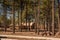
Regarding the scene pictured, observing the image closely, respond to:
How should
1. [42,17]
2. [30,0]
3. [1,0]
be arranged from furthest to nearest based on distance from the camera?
[42,17] → [30,0] → [1,0]

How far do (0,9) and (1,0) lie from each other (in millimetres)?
3376

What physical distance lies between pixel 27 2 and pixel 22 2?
2.51 ft

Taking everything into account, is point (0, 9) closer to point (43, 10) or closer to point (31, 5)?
point (31, 5)

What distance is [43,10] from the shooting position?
85.8 feet

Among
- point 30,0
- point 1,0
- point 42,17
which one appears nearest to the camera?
point 1,0

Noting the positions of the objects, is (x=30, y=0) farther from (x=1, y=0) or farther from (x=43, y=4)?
(x=1, y=0)

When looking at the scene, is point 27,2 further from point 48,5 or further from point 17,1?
point 48,5

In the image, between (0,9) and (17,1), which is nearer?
(17,1)

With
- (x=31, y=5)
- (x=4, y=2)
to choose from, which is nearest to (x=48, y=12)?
(x=31, y=5)

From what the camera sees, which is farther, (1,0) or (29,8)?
Answer: (29,8)

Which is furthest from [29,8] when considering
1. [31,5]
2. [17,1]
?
[17,1]

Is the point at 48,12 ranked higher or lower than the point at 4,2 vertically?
lower

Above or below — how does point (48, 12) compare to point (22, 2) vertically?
below

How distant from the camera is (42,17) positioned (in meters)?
28.3
